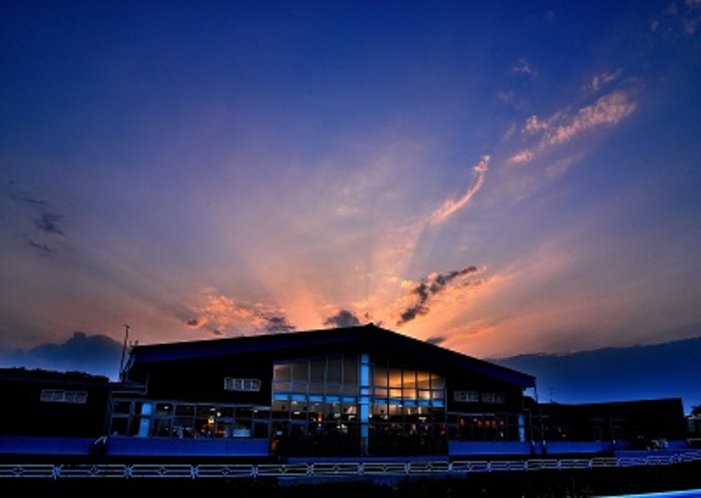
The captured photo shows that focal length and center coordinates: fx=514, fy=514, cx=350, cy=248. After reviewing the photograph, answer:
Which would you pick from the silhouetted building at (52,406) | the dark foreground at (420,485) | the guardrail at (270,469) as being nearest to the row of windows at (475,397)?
the guardrail at (270,469)

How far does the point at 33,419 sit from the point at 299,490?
12.7 m

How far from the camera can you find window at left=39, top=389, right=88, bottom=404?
2134 centimetres

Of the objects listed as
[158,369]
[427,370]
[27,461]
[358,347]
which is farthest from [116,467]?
[427,370]

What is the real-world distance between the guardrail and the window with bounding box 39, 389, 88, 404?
3.33 meters

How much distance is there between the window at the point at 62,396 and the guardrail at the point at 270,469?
3334 mm

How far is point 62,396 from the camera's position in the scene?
21.7m

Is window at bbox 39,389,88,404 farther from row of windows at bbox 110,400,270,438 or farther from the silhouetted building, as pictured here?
row of windows at bbox 110,400,270,438

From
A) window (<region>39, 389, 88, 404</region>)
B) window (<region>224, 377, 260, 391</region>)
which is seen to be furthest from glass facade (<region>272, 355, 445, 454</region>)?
window (<region>39, 389, 88, 404</region>)

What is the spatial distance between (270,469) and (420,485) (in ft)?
18.4

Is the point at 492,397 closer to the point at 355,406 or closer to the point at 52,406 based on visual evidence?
the point at 355,406

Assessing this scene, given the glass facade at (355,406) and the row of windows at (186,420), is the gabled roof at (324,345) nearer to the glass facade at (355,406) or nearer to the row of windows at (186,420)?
the glass facade at (355,406)

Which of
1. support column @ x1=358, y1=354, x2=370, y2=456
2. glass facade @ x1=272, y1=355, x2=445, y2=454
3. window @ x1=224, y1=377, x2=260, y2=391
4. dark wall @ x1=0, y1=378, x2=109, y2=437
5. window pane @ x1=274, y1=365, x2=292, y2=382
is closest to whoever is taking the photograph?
dark wall @ x1=0, y1=378, x2=109, y2=437

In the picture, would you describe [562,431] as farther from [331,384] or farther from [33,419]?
[33,419]

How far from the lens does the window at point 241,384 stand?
983 inches
